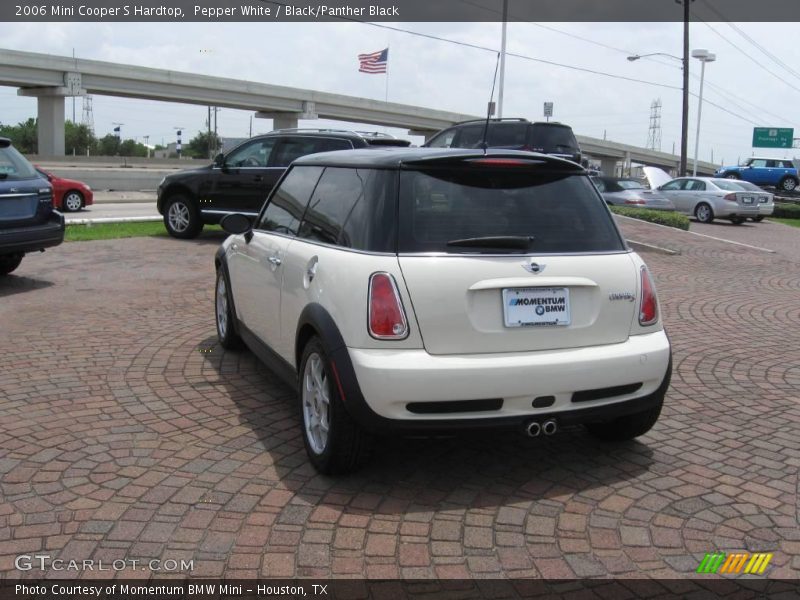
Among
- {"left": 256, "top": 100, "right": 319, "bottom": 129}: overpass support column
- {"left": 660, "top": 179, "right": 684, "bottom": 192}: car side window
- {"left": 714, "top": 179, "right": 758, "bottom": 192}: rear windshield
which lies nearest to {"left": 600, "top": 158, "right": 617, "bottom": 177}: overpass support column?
{"left": 256, "top": 100, "right": 319, "bottom": 129}: overpass support column

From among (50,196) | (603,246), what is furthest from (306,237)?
(50,196)

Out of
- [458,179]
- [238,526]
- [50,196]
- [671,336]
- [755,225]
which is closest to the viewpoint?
[238,526]

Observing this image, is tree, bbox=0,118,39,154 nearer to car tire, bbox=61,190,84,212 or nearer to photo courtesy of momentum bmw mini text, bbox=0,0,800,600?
car tire, bbox=61,190,84,212

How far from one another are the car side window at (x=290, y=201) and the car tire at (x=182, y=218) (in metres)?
8.60

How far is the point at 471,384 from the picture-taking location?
387 centimetres

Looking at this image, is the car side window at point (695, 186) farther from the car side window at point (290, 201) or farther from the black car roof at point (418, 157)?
the black car roof at point (418, 157)

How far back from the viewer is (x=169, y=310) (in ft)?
27.5

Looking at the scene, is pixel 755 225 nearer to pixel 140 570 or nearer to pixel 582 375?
pixel 582 375

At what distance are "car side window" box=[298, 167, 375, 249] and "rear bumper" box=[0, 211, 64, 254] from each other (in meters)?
5.63

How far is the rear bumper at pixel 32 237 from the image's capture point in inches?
359

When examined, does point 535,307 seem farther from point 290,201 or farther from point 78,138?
point 78,138

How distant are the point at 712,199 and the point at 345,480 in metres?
24.2

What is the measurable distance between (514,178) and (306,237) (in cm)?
130
